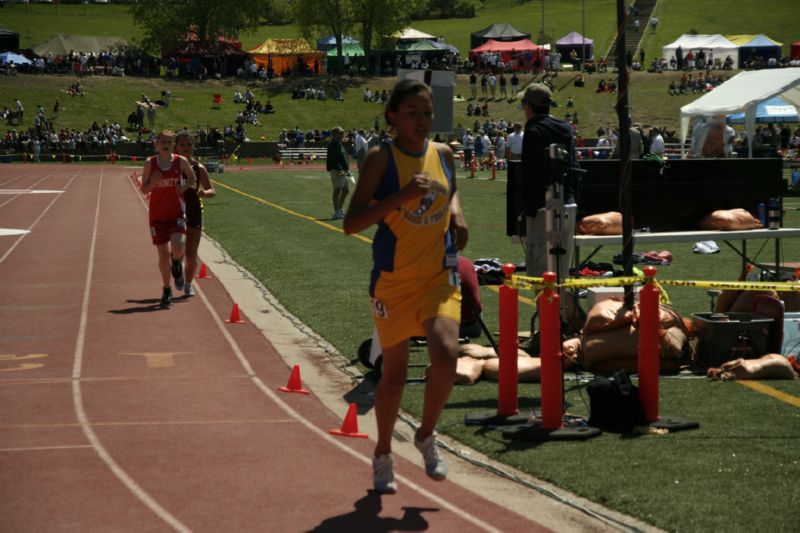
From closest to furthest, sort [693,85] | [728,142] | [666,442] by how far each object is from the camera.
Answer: [666,442] → [728,142] → [693,85]

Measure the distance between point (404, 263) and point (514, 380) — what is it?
235cm

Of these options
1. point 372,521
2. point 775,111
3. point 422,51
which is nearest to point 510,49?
point 422,51

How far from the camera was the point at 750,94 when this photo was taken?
3300cm

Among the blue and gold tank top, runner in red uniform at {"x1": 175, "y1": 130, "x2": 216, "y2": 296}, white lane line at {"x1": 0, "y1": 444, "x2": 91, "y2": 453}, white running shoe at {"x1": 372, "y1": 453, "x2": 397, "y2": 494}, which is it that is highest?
the blue and gold tank top

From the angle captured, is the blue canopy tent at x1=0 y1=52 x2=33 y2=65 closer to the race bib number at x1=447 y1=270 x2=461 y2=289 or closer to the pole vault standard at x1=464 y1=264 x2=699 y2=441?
the pole vault standard at x1=464 y1=264 x2=699 y2=441

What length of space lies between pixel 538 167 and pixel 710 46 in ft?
277

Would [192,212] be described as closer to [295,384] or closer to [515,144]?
[295,384]

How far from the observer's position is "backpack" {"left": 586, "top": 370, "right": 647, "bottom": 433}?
27.8 ft

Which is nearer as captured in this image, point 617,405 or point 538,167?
point 617,405

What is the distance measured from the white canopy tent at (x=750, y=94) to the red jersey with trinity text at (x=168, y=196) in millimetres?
20003

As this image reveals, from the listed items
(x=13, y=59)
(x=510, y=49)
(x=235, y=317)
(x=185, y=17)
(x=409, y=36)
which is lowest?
(x=235, y=317)

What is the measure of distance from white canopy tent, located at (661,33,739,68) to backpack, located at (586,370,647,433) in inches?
3400

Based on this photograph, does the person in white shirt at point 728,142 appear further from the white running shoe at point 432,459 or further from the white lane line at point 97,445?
the white running shoe at point 432,459

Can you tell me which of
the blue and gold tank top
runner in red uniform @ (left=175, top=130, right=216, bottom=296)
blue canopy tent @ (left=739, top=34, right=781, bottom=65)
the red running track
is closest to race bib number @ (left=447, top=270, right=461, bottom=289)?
the blue and gold tank top
